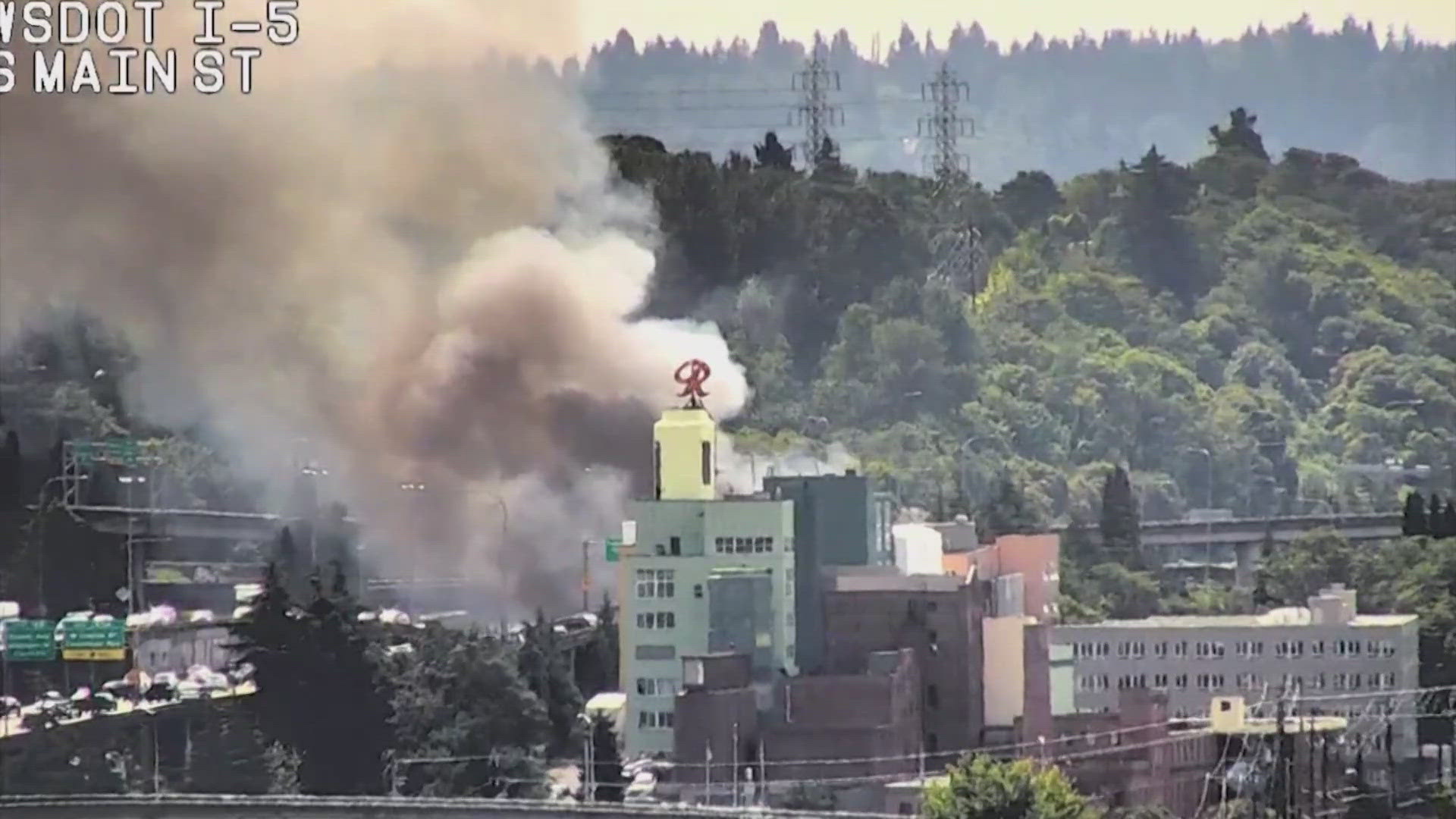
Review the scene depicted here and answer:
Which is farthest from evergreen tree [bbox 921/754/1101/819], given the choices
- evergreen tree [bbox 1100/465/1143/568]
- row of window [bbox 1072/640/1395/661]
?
evergreen tree [bbox 1100/465/1143/568]

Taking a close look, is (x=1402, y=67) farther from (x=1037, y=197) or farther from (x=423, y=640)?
(x=423, y=640)

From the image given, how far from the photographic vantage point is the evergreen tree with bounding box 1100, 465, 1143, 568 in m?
28.6

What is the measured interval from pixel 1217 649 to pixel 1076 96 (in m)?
19.0

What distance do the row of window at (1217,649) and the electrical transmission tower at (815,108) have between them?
1080 cm

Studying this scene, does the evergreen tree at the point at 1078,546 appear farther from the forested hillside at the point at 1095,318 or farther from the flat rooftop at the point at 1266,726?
the flat rooftop at the point at 1266,726

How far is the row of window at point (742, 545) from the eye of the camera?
807 inches

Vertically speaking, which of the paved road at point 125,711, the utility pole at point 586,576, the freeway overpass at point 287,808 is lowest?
the freeway overpass at point 287,808

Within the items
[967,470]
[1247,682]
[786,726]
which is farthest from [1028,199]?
[786,726]

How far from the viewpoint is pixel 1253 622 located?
23.4 meters

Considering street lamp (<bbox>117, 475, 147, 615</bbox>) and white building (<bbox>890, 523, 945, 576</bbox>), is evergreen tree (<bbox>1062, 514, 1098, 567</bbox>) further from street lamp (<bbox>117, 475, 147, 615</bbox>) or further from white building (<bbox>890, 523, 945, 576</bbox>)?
street lamp (<bbox>117, 475, 147, 615</bbox>)

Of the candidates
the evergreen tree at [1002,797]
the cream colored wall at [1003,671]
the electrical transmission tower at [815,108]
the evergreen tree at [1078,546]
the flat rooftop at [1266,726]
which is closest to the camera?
the evergreen tree at [1002,797]

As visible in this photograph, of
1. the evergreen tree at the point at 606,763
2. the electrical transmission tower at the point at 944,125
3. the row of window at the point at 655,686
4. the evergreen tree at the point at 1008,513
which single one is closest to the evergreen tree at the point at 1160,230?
the electrical transmission tower at the point at 944,125

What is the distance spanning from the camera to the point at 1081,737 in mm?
20234

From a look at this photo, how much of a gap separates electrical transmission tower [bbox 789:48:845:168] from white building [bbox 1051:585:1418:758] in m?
10.8
